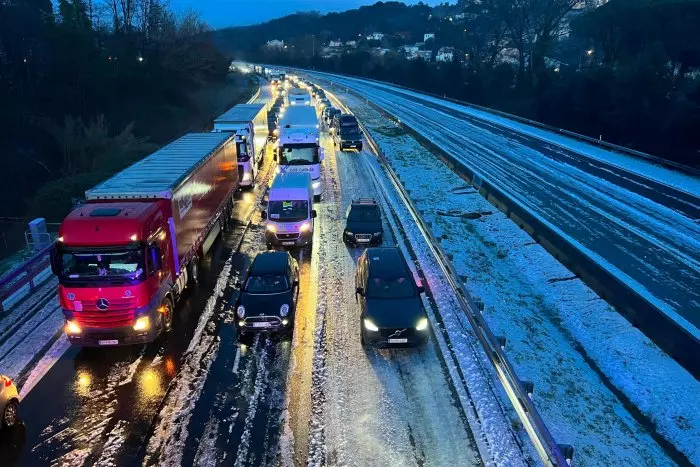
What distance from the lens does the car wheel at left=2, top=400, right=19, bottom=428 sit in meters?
9.83

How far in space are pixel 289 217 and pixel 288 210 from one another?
339 millimetres

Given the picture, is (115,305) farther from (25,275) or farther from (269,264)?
(25,275)

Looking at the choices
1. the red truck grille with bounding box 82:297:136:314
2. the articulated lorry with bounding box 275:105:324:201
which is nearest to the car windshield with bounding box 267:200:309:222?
the articulated lorry with bounding box 275:105:324:201

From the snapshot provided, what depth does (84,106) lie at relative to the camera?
47.2 m

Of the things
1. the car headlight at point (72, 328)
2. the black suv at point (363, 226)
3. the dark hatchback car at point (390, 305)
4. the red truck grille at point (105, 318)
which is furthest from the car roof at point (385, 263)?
the car headlight at point (72, 328)

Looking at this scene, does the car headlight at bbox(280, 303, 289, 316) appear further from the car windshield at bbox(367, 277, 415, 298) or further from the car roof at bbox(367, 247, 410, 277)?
the car roof at bbox(367, 247, 410, 277)

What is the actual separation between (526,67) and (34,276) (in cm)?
7604

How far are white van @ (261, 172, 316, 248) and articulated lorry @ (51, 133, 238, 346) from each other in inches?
168

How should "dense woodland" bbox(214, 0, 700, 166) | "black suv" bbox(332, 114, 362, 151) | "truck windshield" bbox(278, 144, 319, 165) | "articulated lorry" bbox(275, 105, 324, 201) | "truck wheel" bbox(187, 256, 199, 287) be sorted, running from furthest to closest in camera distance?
1. "dense woodland" bbox(214, 0, 700, 166)
2. "black suv" bbox(332, 114, 362, 151)
3. "truck windshield" bbox(278, 144, 319, 165)
4. "articulated lorry" bbox(275, 105, 324, 201)
5. "truck wheel" bbox(187, 256, 199, 287)

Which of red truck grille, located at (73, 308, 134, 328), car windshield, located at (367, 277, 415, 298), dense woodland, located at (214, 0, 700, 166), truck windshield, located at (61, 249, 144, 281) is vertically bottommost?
red truck grille, located at (73, 308, 134, 328)

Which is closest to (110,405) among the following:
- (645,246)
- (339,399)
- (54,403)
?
(54,403)

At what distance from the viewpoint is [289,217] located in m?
19.3

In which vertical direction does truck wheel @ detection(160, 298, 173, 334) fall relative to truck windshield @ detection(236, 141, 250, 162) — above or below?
below

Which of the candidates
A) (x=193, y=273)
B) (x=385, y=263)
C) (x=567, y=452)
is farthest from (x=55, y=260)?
(x=567, y=452)
